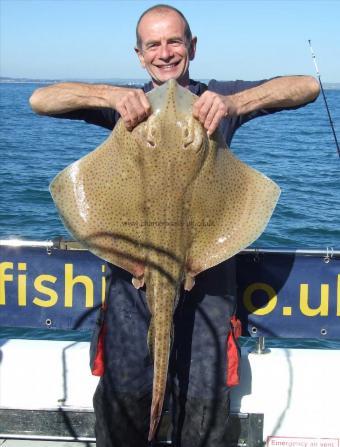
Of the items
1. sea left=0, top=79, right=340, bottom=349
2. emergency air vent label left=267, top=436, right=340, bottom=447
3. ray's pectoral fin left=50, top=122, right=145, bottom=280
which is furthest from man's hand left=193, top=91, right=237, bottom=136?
emergency air vent label left=267, top=436, right=340, bottom=447

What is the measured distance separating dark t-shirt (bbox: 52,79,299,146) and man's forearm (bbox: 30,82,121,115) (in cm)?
7

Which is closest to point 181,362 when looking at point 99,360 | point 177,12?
point 99,360

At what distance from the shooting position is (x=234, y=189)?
10.2 ft

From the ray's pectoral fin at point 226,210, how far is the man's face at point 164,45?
62cm

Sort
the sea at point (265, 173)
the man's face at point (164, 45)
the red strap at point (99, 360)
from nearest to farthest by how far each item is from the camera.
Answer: the man's face at point (164, 45) → the red strap at point (99, 360) → the sea at point (265, 173)

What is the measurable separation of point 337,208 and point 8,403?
489 inches

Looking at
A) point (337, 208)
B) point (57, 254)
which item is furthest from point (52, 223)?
point (57, 254)

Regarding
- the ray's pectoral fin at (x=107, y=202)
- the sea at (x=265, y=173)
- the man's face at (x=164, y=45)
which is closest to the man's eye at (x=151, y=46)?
the man's face at (x=164, y=45)

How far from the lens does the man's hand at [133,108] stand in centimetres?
287

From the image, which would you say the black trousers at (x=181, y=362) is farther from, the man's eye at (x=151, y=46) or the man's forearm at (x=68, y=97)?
the man's eye at (x=151, y=46)

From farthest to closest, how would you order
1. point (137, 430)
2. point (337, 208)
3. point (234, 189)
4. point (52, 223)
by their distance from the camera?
point (337, 208) → point (52, 223) → point (137, 430) → point (234, 189)

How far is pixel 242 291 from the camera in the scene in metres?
4.11

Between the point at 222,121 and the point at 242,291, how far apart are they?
48.6 inches

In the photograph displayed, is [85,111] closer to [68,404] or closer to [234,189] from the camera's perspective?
[234,189]
